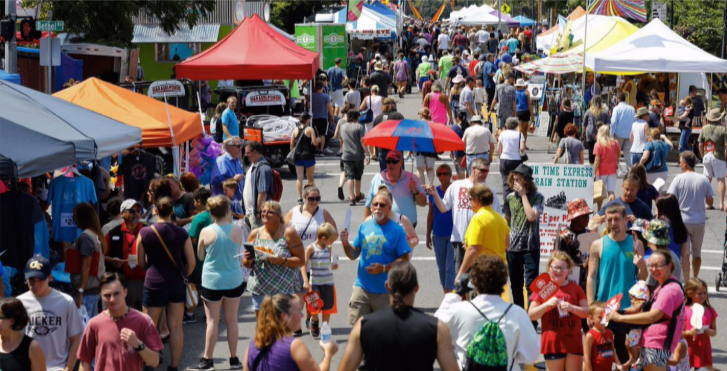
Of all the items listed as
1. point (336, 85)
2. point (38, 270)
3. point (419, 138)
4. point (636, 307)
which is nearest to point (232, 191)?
point (419, 138)

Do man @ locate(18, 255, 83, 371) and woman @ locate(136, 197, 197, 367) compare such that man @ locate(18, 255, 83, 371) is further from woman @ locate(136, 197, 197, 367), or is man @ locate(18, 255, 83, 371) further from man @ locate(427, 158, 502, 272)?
man @ locate(427, 158, 502, 272)

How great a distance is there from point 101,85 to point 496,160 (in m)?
10.4

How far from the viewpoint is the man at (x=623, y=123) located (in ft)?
62.5

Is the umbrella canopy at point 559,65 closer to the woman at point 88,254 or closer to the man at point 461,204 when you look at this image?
the man at point 461,204

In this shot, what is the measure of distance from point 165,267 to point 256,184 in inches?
136

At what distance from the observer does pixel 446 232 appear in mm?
10555

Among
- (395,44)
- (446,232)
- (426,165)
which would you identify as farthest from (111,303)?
(395,44)

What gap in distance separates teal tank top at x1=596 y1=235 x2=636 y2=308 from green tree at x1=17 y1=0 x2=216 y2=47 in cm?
2121

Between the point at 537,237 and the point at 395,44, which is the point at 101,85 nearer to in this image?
the point at 537,237

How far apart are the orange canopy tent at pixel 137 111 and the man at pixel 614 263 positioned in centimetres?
664

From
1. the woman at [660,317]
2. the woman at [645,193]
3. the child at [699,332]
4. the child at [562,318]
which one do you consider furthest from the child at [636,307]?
the woman at [645,193]

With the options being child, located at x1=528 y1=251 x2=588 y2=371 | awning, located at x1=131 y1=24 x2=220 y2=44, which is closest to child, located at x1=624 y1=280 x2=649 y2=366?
child, located at x1=528 y1=251 x2=588 y2=371

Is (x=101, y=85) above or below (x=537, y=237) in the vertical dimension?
above

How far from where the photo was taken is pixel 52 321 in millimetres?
7352
